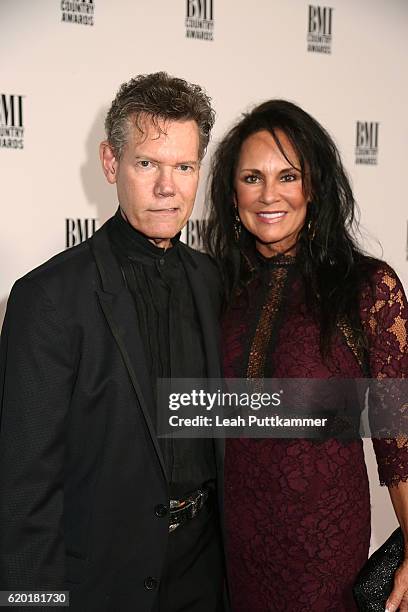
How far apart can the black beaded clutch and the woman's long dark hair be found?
0.50m

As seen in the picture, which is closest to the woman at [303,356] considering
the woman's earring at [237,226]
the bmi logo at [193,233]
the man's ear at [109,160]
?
the woman's earring at [237,226]

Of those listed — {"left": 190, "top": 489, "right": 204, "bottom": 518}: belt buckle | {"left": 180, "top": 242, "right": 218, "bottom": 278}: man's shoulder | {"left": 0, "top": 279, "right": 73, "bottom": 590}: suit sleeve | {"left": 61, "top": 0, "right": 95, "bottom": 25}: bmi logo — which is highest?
{"left": 61, "top": 0, "right": 95, "bottom": 25}: bmi logo

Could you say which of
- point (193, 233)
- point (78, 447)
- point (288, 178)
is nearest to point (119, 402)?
point (78, 447)

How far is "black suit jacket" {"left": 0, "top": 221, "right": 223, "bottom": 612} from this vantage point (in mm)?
1440

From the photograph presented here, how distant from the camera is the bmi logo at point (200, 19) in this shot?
2.27m

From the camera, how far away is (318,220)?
1.88m

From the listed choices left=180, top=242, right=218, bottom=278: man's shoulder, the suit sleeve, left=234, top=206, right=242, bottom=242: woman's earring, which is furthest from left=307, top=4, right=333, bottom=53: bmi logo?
the suit sleeve

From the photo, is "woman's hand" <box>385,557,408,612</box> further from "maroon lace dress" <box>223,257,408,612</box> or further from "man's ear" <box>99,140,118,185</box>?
"man's ear" <box>99,140,118,185</box>

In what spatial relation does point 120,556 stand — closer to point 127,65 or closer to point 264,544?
point 264,544

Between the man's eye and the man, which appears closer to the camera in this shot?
the man

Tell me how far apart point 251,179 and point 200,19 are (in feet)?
2.27

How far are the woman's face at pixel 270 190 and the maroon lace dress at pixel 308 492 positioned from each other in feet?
0.80

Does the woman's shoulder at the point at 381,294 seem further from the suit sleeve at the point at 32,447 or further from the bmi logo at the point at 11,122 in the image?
the bmi logo at the point at 11,122

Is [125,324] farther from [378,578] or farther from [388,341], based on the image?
[378,578]
